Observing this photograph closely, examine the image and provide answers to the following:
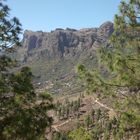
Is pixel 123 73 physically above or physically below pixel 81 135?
above

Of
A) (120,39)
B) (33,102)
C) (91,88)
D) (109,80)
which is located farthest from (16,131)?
(120,39)

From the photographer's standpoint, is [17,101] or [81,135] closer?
[17,101]

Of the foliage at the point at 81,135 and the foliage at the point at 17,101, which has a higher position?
the foliage at the point at 17,101

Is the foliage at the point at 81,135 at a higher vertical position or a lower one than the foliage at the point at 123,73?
lower

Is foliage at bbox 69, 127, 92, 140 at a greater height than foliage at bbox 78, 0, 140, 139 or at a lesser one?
lesser

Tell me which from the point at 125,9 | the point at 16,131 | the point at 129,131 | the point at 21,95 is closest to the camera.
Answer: the point at 16,131

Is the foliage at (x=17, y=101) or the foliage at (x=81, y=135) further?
the foliage at (x=81, y=135)

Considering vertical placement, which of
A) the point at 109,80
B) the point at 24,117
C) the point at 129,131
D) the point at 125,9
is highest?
the point at 125,9

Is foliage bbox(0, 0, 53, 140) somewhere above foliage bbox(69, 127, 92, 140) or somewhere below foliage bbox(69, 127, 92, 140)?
above

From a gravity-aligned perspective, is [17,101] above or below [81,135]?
above

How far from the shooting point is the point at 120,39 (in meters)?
21.9

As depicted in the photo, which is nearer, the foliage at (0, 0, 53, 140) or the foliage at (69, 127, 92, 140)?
the foliage at (0, 0, 53, 140)

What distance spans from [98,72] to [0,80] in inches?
237

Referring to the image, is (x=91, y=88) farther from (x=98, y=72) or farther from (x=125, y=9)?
(x=125, y=9)
